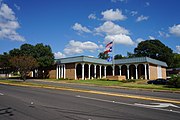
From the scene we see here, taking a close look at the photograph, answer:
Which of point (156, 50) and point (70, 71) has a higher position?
point (156, 50)

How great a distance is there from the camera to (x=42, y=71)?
58719mm

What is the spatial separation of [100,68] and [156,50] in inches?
1601

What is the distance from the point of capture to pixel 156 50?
84500mm

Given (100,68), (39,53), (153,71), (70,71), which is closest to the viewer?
(70,71)

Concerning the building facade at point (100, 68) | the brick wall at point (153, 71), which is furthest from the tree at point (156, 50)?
the brick wall at point (153, 71)

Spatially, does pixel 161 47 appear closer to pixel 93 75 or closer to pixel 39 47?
pixel 93 75

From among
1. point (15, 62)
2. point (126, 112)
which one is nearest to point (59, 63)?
point (15, 62)

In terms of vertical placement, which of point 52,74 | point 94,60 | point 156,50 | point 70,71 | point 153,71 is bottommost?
point 52,74

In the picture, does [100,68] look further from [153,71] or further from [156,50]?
[156,50]

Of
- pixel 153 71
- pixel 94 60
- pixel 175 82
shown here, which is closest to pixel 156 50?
pixel 153 71

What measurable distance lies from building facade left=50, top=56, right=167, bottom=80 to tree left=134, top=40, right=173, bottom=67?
2818cm

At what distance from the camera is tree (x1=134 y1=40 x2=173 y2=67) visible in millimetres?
84500

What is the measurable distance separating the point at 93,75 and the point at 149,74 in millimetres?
15100

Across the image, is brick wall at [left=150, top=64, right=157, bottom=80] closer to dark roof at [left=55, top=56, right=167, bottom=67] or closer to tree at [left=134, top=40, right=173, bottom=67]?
dark roof at [left=55, top=56, right=167, bottom=67]
